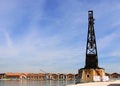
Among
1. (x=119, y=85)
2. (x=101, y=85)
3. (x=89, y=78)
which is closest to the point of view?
(x=119, y=85)

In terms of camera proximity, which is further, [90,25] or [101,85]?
[90,25]

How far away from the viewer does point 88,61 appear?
226ft

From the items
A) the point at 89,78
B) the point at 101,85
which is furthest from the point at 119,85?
the point at 89,78

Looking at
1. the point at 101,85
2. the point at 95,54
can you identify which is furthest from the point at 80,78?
the point at 101,85

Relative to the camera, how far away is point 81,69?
67312 mm

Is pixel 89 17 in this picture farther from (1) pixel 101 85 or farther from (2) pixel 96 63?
(1) pixel 101 85

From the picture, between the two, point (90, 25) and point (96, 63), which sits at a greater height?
point (90, 25)

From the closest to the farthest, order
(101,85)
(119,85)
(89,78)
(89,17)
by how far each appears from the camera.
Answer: (119,85) < (101,85) < (89,78) < (89,17)

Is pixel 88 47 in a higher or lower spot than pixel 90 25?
lower

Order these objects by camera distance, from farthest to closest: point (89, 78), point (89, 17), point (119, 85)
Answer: point (89, 17) < point (89, 78) < point (119, 85)

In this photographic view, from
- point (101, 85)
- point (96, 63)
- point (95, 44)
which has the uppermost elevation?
point (95, 44)

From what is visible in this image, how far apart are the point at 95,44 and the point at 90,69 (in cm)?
643

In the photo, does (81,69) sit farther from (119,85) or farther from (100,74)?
(119,85)

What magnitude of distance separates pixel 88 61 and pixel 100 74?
5052mm
